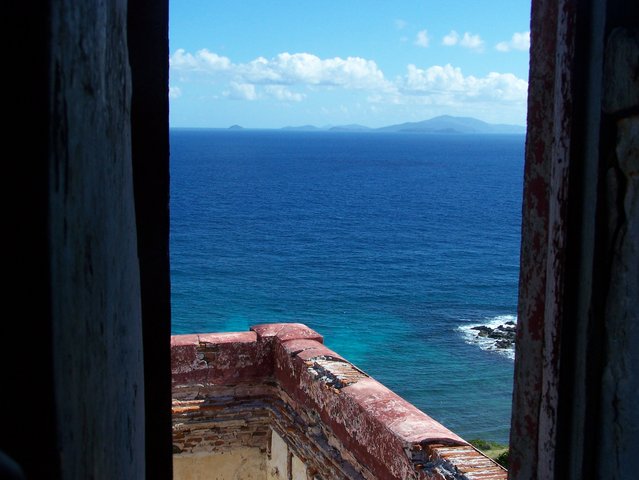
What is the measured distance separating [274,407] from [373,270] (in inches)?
1618

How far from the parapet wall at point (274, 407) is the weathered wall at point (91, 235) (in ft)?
13.6

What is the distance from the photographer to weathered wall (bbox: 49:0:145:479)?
0.96 meters

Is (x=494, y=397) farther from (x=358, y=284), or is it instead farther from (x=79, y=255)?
(x=79, y=255)

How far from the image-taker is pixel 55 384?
0.97m

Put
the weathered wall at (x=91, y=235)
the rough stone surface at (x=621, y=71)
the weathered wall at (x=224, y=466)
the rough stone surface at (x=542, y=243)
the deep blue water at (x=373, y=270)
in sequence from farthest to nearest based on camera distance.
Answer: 1. the deep blue water at (x=373, y=270)
2. the weathered wall at (x=224, y=466)
3. the rough stone surface at (x=542, y=243)
4. the rough stone surface at (x=621, y=71)
5. the weathered wall at (x=91, y=235)

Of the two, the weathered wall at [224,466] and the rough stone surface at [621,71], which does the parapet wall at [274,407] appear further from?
the rough stone surface at [621,71]

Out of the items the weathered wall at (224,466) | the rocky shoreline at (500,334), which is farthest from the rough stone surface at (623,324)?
the rocky shoreline at (500,334)

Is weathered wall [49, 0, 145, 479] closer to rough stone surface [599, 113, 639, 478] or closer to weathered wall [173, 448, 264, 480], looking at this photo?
rough stone surface [599, 113, 639, 478]

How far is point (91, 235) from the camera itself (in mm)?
1038

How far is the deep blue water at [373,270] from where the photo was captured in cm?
3009

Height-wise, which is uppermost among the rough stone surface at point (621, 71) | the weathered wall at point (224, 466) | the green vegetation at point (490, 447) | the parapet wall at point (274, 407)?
the rough stone surface at point (621, 71)

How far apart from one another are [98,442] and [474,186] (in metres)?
93.5

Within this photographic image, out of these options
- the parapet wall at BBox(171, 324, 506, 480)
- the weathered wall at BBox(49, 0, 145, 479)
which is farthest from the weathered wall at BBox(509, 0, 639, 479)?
the parapet wall at BBox(171, 324, 506, 480)

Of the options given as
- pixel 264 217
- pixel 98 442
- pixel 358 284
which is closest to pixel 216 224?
pixel 264 217
